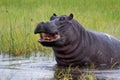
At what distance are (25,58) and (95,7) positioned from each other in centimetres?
752

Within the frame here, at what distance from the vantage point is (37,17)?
14.3 meters

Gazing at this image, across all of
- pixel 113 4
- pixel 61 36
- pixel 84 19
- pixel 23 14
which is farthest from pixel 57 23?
pixel 113 4

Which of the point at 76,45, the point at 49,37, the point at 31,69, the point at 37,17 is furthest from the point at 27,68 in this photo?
the point at 37,17

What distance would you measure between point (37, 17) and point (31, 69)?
5478 mm

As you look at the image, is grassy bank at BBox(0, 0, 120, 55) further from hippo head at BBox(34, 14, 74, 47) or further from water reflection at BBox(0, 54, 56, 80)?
hippo head at BBox(34, 14, 74, 47)

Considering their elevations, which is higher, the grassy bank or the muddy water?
the grassy bank

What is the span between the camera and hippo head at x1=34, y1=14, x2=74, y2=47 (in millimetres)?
8328

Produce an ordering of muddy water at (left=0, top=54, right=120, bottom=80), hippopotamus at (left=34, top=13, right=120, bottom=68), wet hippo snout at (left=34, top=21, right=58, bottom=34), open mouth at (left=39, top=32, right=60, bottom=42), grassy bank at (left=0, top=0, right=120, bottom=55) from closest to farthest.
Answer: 1. muddy water at (left=0, top=54, right=120, bottom=80)
2. wet hippo snout at (left=34, top=21, right=58, bottom=34)
3. open mouth at (left=39, top=32, right=60, bottom=42)
4. hippopotamus at (left=34, top=13, right=120, bottom=68)
5. grassy bank at (left=0, top=0, right=120, bottom=55)

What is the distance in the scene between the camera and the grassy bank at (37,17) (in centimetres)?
1120

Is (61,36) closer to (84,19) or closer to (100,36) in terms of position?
(100,36)

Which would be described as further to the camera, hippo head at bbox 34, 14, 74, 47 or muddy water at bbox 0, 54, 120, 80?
hippo head at bbox 34, 14, 74, 47

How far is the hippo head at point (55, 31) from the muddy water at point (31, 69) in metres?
0.53

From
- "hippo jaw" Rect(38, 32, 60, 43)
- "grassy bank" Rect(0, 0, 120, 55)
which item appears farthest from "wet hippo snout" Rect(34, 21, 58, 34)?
"grassy bank" Rect(0, 0, 120, 55)

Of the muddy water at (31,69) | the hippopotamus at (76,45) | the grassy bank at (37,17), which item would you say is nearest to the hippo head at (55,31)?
the hippopotamus at (76,45)
